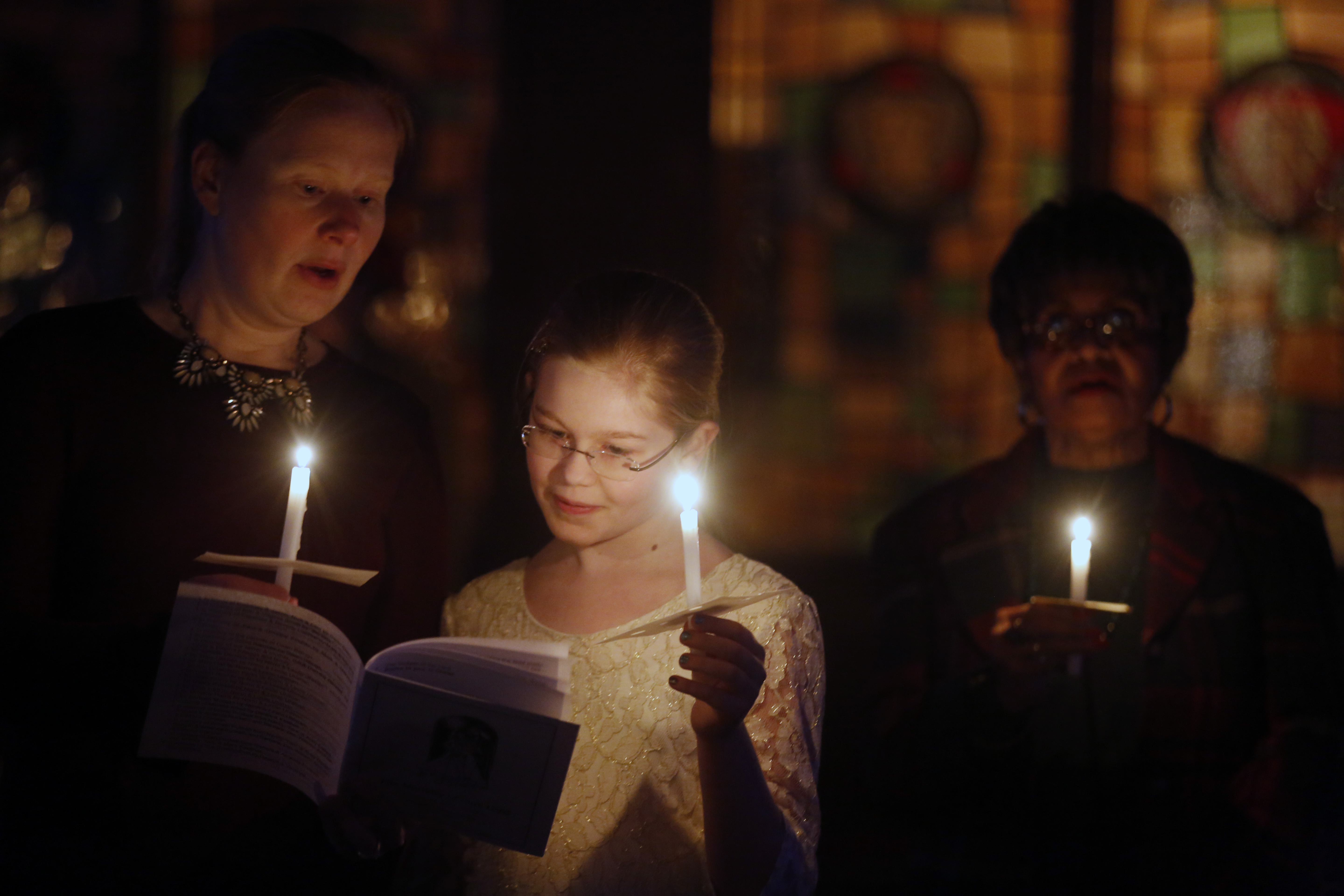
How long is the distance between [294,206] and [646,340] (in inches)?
25.6

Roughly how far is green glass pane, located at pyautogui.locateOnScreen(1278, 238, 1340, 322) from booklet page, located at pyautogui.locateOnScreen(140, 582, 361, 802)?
3902mm

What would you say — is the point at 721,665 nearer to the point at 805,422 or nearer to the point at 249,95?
the point at 249,95

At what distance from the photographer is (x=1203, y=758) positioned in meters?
2.49

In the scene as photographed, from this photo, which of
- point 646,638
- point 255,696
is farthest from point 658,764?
point 255,696

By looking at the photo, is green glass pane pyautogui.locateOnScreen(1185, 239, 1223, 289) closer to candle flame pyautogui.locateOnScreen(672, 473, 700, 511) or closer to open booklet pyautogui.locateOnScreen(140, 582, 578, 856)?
candle flame pyautogui.locateOnScreen(672, 473, 700, 511)

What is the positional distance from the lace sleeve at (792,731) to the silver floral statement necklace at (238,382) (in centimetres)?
89

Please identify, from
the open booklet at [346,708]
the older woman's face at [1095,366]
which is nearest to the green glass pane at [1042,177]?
the older woman's face at [1095,366]

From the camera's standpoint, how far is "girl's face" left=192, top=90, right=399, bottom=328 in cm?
209

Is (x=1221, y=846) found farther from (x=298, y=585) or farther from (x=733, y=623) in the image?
(x=298, y=585)

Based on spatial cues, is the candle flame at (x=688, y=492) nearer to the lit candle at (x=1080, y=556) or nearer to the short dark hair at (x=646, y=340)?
the short dark hair at (x=646, y=340)

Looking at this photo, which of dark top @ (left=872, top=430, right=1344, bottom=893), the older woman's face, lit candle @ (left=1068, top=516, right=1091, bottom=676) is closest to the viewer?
lit candle @ (left=1068, top=516, right=1091, bottom=676)

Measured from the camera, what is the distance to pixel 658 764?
81.3 inches

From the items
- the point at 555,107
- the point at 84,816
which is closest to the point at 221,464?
the point at 84,816

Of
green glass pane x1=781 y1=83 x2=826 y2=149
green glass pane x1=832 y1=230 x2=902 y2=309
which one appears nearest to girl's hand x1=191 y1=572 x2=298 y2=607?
green glass pane x1=832 y1=230 x2=902 y2=309
